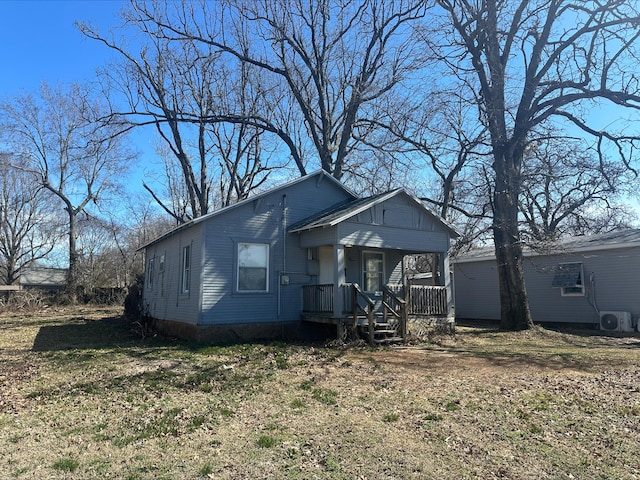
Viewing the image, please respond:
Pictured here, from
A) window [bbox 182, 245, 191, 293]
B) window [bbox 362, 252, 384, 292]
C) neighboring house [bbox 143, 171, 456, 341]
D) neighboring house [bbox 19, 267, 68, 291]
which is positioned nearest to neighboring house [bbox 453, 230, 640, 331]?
window [bbox 362, 252, 384, 292]

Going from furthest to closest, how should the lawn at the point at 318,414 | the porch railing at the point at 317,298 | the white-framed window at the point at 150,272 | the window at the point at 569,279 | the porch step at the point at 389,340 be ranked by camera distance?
the white-framed window at the point at 150,272 < the window at the point at 569,279 < the porch railing at the point at 317,298 < the porch step at the point at 389,340 < the lawn at the point at 318,414

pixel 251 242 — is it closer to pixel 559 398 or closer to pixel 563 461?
pixel 559 398

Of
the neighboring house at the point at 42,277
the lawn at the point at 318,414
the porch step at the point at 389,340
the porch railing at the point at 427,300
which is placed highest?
the neighboring house at the point at 42,277

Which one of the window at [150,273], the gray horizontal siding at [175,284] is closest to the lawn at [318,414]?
the gray horizontal siding at [175,284]

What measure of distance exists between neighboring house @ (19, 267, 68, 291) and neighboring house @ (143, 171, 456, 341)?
1525 inches

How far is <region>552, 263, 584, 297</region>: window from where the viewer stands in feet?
59.7

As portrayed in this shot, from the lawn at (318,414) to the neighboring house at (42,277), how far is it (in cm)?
4110

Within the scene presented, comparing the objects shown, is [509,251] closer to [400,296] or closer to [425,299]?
[425,299]

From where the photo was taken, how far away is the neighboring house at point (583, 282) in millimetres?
16672

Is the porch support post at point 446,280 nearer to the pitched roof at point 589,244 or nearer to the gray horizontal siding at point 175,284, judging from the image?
the pitched roof at point 589,244

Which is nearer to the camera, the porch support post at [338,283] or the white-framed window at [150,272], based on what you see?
the porch support post at [338,283]

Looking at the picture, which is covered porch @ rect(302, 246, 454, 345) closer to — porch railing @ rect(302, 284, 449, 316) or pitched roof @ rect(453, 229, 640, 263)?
porch railing @ rect(302, 284, 449, 316)

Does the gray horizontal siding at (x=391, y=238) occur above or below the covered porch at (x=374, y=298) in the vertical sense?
above

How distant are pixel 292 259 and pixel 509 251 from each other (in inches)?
318
